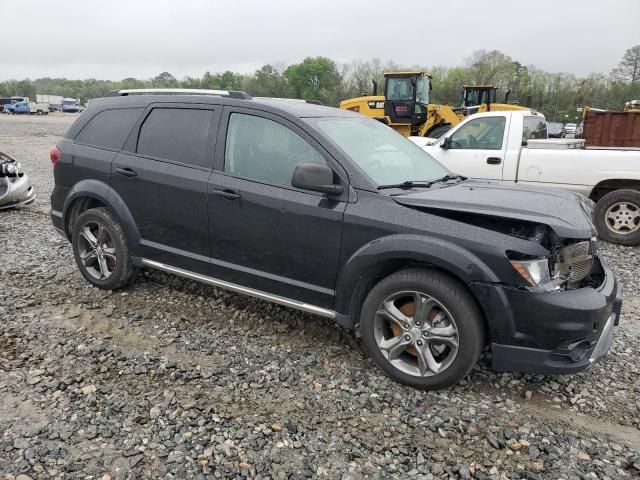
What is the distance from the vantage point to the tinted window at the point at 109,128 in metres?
4.67

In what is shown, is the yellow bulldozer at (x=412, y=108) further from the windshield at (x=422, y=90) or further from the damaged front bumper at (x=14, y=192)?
the damaged front bumper at (x=14, y=192)

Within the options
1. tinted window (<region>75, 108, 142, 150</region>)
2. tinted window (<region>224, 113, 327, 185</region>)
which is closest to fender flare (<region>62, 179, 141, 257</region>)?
tinted window (<region>75, 108, 142, 150</region>)

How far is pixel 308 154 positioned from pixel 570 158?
5173mm

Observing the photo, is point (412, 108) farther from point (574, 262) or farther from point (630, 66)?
point (630, 66)

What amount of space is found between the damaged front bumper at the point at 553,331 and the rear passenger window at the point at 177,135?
2534 millimetres

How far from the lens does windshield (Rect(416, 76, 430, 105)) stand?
15.3 metres

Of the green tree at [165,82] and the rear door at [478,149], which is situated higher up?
the green tree at [165,82]

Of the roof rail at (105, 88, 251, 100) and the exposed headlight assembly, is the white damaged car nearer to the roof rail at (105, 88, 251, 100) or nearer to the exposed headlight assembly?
the roof rail at (105, 88, 251, 100)

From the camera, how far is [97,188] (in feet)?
15.4

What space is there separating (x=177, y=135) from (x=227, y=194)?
A: 2.79 feet

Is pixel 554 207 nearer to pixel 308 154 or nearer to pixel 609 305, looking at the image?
pixel 609 305

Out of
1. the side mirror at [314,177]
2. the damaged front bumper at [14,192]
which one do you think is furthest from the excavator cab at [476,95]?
the side mirror at [314,177]

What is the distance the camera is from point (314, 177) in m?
3.39

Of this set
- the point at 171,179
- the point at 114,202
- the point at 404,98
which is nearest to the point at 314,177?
the point at 171,179
